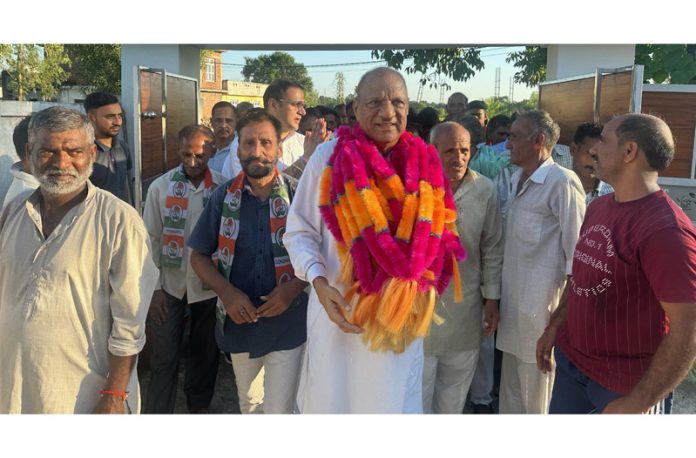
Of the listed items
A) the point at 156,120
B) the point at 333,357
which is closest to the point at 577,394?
the point at 333,357

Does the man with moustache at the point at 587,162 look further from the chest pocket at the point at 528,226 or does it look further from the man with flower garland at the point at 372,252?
the man with flower garland at the point at 372,252

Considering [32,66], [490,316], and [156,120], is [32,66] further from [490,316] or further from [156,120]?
[490,316]

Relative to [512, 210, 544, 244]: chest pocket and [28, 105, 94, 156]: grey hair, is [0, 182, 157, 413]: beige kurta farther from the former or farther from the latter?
[512, 210, 544, 244]: chest pocket

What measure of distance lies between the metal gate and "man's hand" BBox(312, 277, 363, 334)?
137 inches

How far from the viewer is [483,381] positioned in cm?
442

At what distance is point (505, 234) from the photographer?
3.52 meters

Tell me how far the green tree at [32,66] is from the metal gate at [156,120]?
13351 mm

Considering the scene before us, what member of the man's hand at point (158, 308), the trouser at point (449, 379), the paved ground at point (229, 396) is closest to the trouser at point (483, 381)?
the paved ground at point (229, 396)

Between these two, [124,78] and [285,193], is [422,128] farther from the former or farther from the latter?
[124,78]

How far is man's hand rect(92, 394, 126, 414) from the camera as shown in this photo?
2.27 m

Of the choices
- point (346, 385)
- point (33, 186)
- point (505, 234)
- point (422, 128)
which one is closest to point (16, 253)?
point (33, 186)

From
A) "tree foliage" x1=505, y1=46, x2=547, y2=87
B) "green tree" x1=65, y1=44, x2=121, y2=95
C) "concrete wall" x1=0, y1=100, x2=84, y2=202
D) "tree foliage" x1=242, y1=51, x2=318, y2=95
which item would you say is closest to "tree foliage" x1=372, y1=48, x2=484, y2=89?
"tree foliage" x1=505, y1=46, x2=547, y2=87

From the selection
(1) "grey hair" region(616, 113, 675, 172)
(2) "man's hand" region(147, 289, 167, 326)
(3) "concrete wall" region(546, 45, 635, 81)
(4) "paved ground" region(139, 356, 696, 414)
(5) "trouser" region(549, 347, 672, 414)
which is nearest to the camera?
(1) "grey hair" region(616, 113, 675, 172)

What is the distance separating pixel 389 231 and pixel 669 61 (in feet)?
27.6
